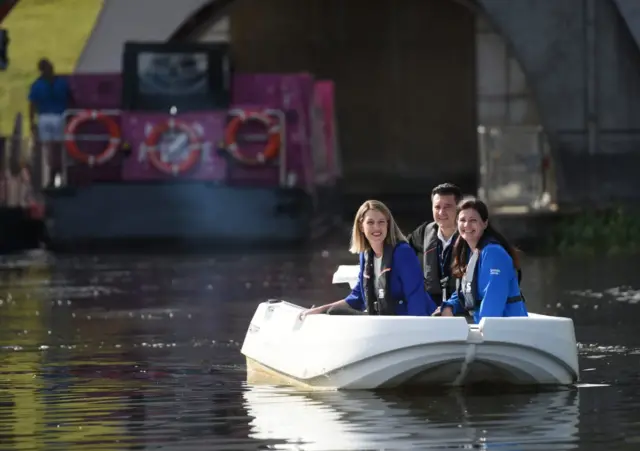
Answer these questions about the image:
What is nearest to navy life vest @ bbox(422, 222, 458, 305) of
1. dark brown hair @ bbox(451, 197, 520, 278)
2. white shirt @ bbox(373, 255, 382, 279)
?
dark brown hair @ bbox(451, 197, 520, 278)

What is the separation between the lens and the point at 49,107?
3338cm

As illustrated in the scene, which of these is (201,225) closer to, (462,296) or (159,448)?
(462,296)

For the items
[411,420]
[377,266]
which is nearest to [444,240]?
[377,266]

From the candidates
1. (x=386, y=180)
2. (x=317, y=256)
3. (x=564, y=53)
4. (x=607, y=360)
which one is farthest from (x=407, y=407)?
(x=386, y=180)

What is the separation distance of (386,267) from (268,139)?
1750 centimetres

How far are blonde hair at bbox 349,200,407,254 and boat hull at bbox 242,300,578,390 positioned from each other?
537mm

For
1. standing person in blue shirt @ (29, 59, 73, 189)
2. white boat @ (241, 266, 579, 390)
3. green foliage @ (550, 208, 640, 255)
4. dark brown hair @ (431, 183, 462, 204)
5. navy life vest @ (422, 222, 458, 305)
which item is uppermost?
standing person in blue shirt @ (29, 59, 73, 189)

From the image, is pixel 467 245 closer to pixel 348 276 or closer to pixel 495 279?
pixel 495 279

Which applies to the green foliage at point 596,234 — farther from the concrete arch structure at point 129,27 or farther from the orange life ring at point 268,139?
the concrete arch structure at point 129,27

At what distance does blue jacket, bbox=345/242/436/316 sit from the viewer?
49.4 ft

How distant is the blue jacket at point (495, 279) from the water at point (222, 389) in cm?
56

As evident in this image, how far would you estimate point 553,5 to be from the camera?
114 ft

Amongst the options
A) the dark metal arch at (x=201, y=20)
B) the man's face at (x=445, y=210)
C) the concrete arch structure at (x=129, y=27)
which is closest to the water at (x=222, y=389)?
the man's face at (x=445, y=210)

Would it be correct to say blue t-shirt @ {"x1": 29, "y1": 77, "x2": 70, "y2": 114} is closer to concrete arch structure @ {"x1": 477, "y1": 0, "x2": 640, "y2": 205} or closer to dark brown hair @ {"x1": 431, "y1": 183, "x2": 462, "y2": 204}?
concrete arch structure @ {"x1": 477, "y1": 0, "x2": 640, "y2": 205}
